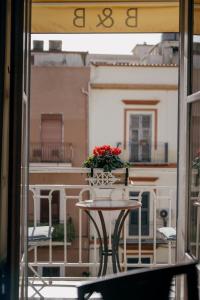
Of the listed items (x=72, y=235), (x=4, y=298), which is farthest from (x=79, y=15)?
(x=72, y=235)

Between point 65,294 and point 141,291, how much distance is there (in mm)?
2762

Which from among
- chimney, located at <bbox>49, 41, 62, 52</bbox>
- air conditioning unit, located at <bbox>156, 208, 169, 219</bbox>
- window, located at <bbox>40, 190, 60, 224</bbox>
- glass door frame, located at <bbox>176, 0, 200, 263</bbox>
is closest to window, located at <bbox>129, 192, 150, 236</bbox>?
air conditioning unit, located at <bbox>156, 208, 169, 219</bbox>

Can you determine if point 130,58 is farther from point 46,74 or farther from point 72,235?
point 72,235

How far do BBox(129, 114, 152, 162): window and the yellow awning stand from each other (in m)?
13.0

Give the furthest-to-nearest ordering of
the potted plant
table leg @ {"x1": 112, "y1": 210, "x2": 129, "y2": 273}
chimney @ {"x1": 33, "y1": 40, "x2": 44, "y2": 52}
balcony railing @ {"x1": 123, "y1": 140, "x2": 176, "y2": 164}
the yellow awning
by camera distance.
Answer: chimney @ {"x1": 33, "y1": 40, "x2": 44, "y2": 52} → balcony railing @ {"x1": 123, "y1": 140, "x2": 176, "y2": 164} → the potted plant → table leg @ {"x1": 112, "y1": 210, "x2": 129, "y2": 273} → the yellow awning

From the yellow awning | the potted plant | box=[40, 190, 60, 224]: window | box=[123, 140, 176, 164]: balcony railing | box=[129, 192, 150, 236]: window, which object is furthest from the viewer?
box=[123, 140, 176, 164]: balcony railing

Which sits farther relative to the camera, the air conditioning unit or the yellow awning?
the air conditioning unit

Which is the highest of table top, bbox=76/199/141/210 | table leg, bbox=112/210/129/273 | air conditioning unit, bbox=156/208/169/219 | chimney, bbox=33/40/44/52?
chimney, bbox=33/40/44/52

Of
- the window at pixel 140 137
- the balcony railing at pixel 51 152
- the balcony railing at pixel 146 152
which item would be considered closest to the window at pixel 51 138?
the balcony railing at pixel 51 152

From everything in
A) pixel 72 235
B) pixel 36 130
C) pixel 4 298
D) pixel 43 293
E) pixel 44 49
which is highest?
pixel 44 49

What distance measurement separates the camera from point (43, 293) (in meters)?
3.86

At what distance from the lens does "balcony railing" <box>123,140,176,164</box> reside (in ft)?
54.7

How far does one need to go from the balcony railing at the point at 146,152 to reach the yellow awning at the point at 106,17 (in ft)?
42.4

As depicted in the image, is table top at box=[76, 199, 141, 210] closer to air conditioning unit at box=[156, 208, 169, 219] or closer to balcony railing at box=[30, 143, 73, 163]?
air conditioning unit at box=[156, 208, 169, 219]
